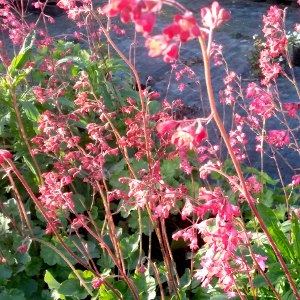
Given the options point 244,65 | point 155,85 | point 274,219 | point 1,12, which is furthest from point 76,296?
point 244,65

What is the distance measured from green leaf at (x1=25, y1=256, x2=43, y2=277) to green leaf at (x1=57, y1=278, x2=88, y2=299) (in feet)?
0.89

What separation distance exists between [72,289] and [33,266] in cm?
32

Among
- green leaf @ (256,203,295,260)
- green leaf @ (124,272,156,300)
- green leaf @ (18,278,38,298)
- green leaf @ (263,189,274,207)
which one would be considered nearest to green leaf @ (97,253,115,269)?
green leaf @ (124,272,156,300)

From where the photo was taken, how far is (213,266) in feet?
2.94

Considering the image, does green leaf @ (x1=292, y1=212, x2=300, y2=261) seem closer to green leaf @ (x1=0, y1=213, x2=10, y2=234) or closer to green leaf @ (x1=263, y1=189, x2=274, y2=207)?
green leaf @ (x1=263, y1=189, x2=274, y2=207)

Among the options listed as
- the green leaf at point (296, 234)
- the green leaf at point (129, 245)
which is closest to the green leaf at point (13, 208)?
the green leaf at point (129, 245)

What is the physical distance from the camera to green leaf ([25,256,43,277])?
65.0 inches

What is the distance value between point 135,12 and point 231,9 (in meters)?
7.90

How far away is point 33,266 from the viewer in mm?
1676

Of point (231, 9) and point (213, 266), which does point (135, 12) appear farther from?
point (231, 9)

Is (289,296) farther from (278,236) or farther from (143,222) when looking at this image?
(143,222)

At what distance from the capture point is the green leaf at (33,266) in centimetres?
165

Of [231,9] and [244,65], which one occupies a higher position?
[231,9]

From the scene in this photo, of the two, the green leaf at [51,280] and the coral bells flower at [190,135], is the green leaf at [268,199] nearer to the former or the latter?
the green leaf at [51,280]
